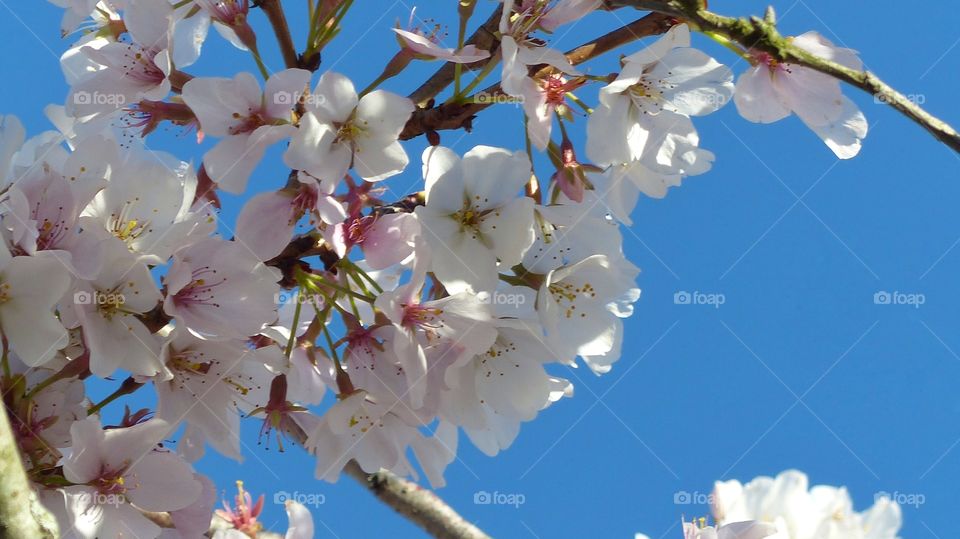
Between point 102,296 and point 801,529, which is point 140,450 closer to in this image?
point 102,296

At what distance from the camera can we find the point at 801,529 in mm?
2512

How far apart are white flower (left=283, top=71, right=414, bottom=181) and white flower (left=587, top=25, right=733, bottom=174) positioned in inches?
16.0

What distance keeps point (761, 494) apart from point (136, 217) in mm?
1699

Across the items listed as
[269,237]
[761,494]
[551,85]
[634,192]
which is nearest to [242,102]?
[269,237]

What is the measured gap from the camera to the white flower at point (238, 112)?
1867 mm

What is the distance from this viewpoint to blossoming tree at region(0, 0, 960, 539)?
1.85 meters

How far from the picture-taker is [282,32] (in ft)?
6.86

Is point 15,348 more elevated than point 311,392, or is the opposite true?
point 15,348

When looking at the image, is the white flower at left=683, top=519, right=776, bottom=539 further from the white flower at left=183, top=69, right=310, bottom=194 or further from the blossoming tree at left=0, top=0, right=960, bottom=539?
the white flower at left=183, top=69, right=310, bottom=194

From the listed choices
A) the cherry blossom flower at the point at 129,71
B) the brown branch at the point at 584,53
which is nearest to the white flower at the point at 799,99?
the brown branch at the point at 584,53

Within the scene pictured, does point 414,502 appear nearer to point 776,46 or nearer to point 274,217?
point 274,217

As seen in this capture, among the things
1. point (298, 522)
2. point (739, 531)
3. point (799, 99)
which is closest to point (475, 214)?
point (799, 99)

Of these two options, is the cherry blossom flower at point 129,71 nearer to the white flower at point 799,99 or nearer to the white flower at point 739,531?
the white flower at point 799,99

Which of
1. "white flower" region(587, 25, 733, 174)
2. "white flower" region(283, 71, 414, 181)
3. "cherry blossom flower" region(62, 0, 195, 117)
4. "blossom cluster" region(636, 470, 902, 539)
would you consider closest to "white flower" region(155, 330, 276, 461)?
"white flower" region(283, 71, 414, 181)
